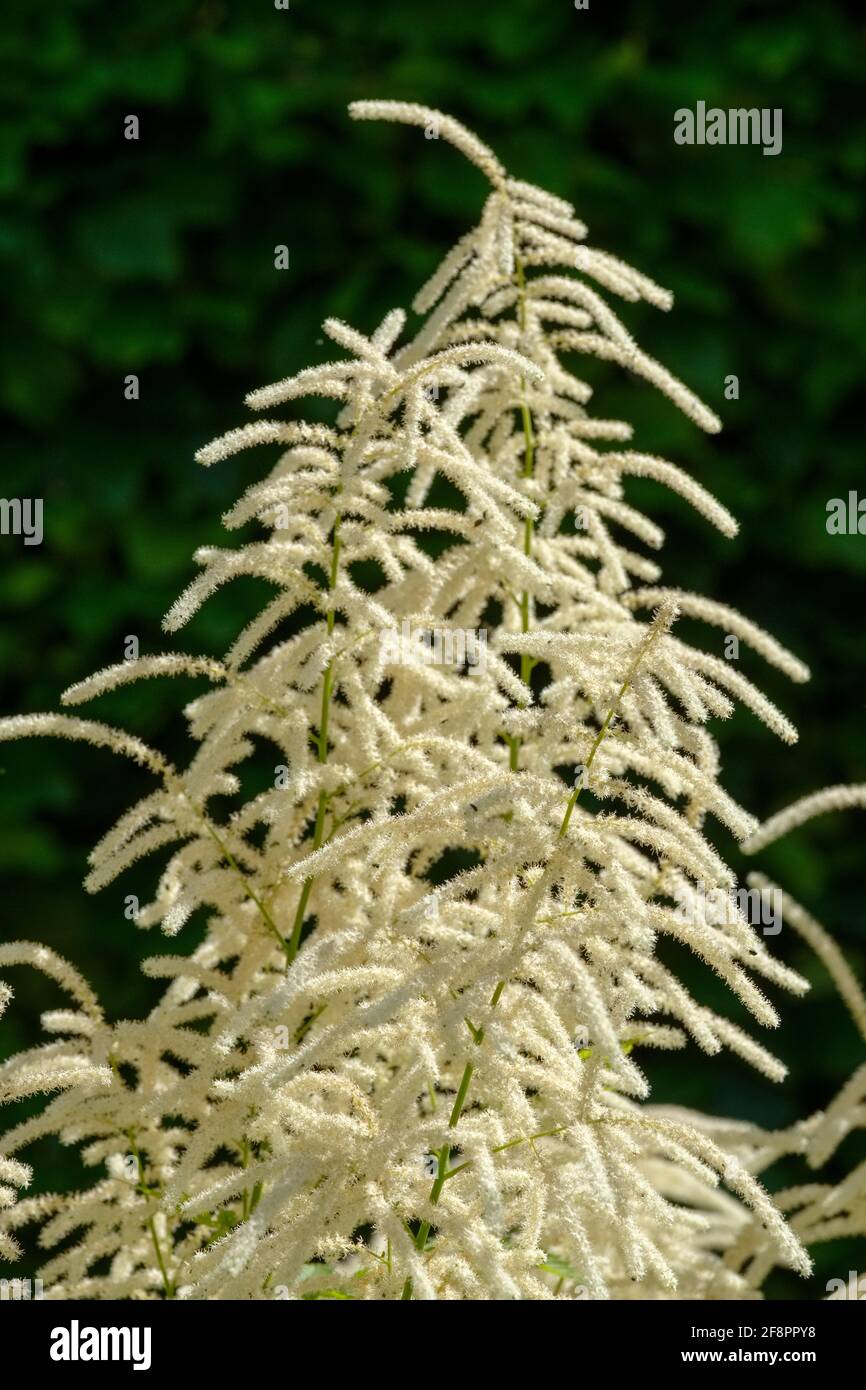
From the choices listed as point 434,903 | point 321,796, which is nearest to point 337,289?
point 321,796

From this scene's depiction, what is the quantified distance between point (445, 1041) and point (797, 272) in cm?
261

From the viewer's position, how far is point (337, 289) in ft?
9.92

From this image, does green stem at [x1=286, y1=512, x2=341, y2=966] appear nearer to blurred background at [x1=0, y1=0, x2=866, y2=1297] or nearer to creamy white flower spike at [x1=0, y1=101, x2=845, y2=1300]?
creamy white flower spike at [x1=0, y1=101, x2=845, y2=1300]

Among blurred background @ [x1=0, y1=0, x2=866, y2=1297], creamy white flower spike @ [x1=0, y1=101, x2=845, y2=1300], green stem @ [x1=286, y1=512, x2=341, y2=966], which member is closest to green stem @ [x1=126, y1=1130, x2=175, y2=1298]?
creamy white flower spike @ [x1=0, y1=101, x2=845, y2=1300]

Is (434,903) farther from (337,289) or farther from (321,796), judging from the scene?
(337,289)

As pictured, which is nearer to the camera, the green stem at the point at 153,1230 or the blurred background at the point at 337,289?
the green stem at the point at 153,1230

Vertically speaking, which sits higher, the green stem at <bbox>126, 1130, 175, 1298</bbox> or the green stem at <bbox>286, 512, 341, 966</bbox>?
the green stem at <bbox>286, 512, 341, 966</bbox>

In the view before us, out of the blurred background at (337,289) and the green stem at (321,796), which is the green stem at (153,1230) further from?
the blurred background at (337,289)

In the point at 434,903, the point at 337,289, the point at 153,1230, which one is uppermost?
the point at 337,289

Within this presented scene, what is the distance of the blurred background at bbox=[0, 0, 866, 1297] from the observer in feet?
9.64

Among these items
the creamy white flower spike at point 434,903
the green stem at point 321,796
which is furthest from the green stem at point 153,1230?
the green stem at point 321,796

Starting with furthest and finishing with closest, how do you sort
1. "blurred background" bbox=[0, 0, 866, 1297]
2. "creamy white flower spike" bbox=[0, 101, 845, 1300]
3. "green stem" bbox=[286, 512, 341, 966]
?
"blurred background" bbox=[0, 0, 866, 1297], "green stem" bbox=[286, 512, 341, 966], "creamy white flower spike" bbox=[0, 101, 845, 1300]

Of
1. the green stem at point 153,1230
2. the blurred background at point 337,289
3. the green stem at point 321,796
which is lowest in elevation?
the green stem at point 153,1230

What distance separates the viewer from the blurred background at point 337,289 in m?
2.94
